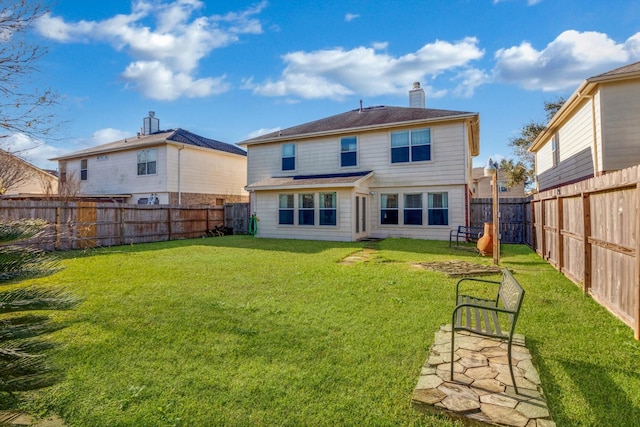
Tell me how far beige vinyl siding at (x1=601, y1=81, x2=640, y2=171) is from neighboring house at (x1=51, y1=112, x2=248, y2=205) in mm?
19785

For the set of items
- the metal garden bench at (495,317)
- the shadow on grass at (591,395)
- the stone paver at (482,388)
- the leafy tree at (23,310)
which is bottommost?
the shadow on grass at (591,395)

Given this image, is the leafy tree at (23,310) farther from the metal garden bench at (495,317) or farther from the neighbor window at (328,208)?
the neighbor window at (328,208)

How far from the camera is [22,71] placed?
559 centimetres

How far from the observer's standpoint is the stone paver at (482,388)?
250cm

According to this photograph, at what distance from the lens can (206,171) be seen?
21828 mm

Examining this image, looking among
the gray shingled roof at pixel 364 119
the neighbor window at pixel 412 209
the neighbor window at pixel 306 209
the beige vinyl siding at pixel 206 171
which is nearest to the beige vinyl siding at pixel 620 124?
the gray shingled roof at pixel 364 119

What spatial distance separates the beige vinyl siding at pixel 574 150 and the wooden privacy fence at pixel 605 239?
493cm

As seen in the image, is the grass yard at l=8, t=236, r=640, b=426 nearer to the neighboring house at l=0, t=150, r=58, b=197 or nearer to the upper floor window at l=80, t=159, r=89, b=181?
the neighboring house at l=0, t=150, r=58, b=197

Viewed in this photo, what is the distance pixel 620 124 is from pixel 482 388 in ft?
36.2

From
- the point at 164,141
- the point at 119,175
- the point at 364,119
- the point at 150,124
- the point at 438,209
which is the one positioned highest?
the point at 150,124

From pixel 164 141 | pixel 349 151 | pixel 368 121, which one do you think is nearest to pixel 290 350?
pixel 349 151

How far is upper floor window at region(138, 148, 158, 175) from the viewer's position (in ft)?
65.8

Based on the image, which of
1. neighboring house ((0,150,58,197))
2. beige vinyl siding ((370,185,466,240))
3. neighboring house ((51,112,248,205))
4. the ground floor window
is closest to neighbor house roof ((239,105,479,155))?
beige vinyl siding ((370,185,466,240))

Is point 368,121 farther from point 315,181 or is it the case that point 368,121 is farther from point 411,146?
point 315,181
